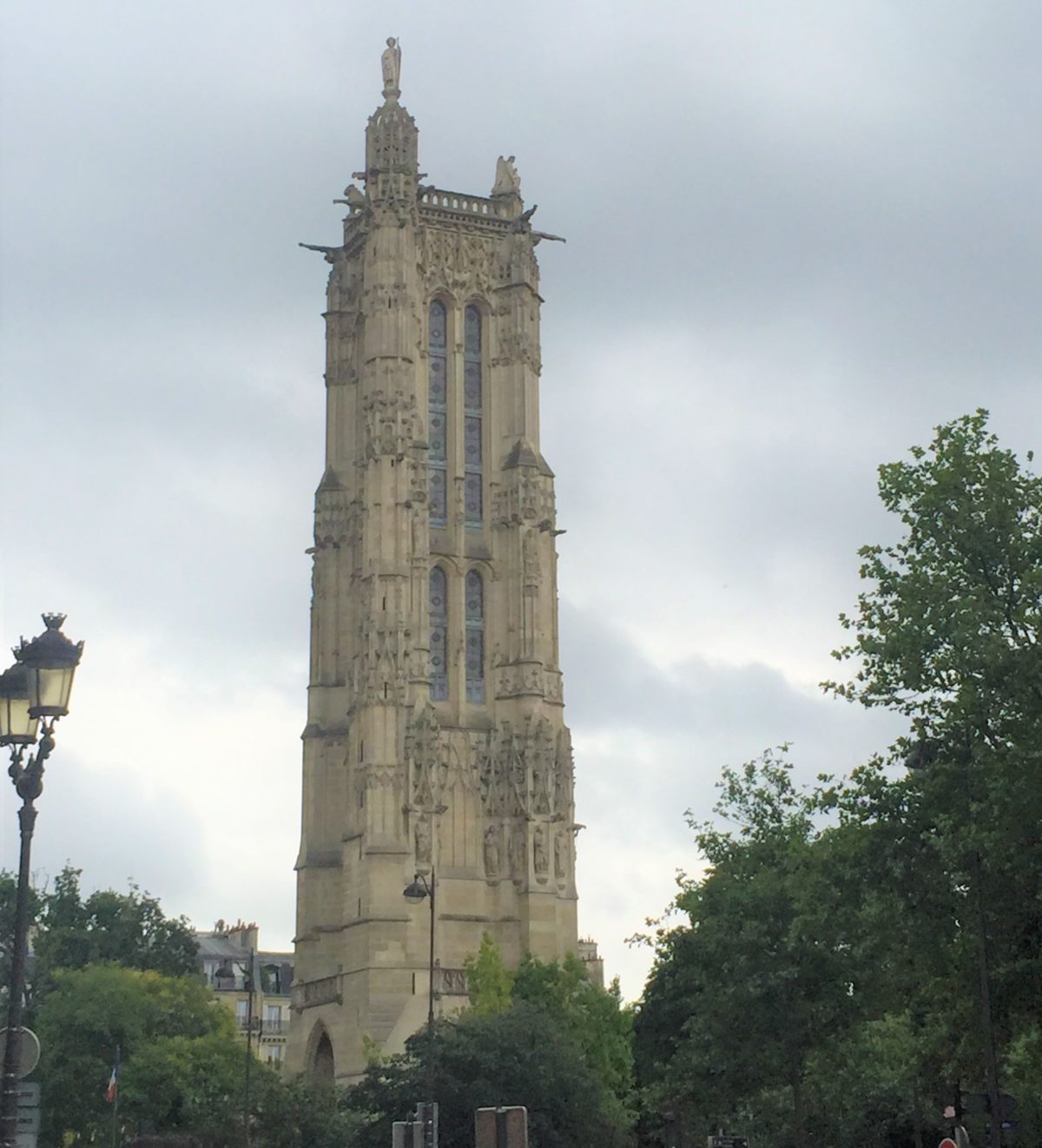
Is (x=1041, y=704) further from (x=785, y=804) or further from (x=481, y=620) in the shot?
(x=481, y=620)

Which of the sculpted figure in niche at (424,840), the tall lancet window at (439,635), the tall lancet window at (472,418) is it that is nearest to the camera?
the sculpted figure in niche at (424,840)

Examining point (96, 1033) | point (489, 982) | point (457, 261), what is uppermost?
point (457, 261)

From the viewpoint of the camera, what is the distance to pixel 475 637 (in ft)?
257

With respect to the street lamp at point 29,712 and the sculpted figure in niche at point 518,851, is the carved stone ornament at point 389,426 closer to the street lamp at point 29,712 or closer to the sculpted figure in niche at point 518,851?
the sculpted figure in niche at point 518,851

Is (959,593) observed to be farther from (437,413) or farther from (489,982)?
(437,413)

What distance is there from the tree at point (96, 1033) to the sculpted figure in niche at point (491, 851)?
33.4 feet

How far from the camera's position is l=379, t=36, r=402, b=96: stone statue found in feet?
267

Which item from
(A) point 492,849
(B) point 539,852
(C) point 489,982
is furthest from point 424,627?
(C) point 489,982

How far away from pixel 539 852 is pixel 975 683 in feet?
139

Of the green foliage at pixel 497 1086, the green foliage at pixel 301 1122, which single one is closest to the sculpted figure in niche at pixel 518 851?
the green foliage at pixel 301 1122

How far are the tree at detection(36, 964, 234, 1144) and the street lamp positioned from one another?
5273 centimetres

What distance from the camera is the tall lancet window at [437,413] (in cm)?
7888

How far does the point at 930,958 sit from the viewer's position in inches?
1357

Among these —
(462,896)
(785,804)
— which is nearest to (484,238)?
(462,896)
